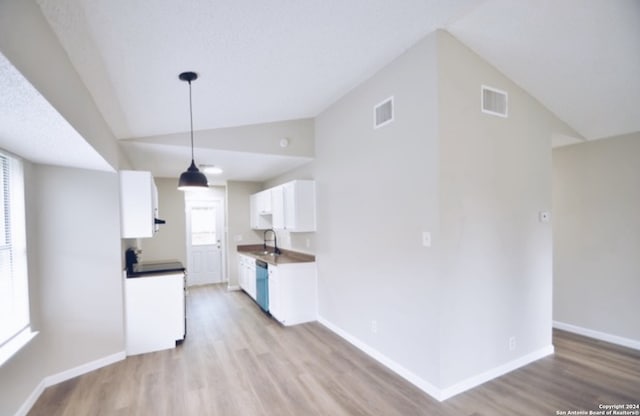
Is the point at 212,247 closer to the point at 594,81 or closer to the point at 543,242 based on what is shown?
the point at 543,242

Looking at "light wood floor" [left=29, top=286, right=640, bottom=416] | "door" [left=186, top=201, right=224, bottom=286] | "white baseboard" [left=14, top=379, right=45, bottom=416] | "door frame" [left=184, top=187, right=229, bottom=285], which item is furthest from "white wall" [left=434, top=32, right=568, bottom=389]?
"door" [left=186, top=201, right=224, bottom=286]

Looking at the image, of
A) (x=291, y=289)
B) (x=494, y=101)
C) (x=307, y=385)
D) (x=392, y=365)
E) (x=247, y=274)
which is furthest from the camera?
(x=247, y=274)

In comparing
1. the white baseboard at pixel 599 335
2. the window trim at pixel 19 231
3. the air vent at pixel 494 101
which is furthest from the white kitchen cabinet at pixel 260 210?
Answer: the white baseboard at pixel 599 335

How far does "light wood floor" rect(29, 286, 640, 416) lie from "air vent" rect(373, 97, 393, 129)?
253 centimetres

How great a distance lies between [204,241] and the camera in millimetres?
7367

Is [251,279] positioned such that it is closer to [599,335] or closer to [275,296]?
[275,296]

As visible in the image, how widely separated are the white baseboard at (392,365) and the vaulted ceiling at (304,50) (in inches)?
117

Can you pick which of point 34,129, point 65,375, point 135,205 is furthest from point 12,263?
point 34,129

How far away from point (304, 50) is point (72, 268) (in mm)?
3169

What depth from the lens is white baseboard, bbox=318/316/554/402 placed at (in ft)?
8.45

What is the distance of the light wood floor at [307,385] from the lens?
97.7 inches

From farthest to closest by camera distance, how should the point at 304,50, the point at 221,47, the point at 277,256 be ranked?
1. the point at 277,256
2. the point at 304,50
3. the point at 221,47

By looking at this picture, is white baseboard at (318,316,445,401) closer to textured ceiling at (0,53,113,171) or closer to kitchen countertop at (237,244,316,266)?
kitchen countertop at (237,244,316,266)

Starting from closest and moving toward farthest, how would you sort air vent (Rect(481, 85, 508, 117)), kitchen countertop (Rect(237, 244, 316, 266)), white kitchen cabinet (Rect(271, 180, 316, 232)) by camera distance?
air vent (Rect(481, 85, 508, 117)), white kitchen cabinet (Rect(271, 180, 316, 232)), kitchen countertop (Rect(237, 244, 316, 266))
